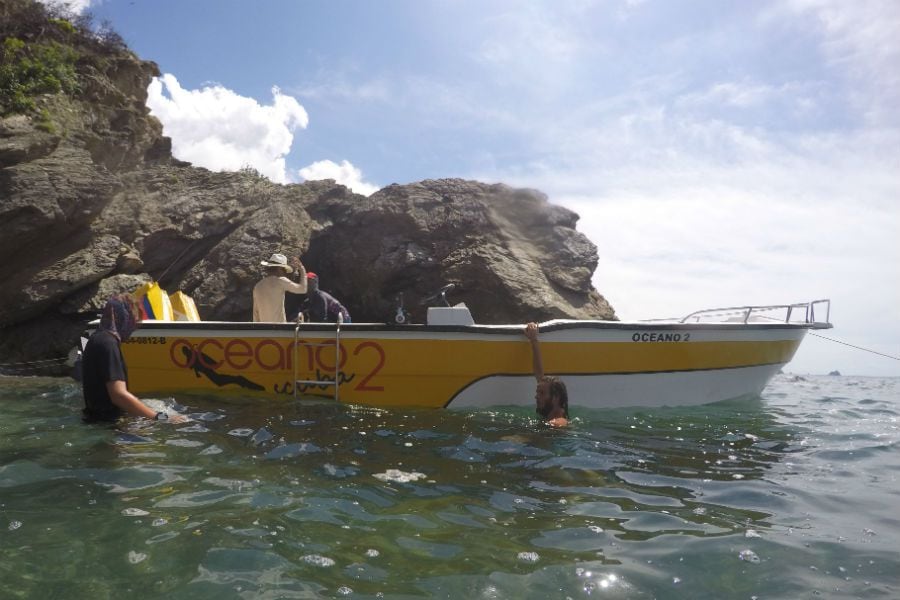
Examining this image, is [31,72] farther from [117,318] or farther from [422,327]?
[422,327]

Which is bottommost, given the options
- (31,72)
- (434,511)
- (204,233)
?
(434,511)

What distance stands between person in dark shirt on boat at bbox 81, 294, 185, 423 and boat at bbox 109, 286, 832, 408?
85.7 inches

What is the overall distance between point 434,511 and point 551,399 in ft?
9.87

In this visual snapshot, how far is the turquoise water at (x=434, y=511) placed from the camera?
9.63 ft

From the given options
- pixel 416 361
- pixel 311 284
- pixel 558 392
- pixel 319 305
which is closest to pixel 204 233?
pixel 311 284

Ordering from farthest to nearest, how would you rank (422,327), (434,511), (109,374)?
(422,327), (109,374), (434,511)

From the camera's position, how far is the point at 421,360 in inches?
307

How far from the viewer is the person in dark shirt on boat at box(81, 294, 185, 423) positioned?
530 cm

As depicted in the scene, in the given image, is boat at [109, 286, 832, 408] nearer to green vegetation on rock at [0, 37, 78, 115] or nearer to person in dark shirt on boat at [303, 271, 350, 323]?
person in dark shirt on boat at [303, 271, 350, 323]

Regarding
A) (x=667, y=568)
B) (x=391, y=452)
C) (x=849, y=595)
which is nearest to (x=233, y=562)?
(x=667, y=568)

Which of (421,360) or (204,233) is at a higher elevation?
(204,233)

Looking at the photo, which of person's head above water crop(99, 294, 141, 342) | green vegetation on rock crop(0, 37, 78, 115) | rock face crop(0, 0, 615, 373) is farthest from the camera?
green vegetation on rock crop(0, 37, 78, 115)

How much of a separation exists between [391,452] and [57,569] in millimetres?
2927

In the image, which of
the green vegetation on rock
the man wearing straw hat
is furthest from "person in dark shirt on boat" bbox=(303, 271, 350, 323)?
the green vegetation on rock
